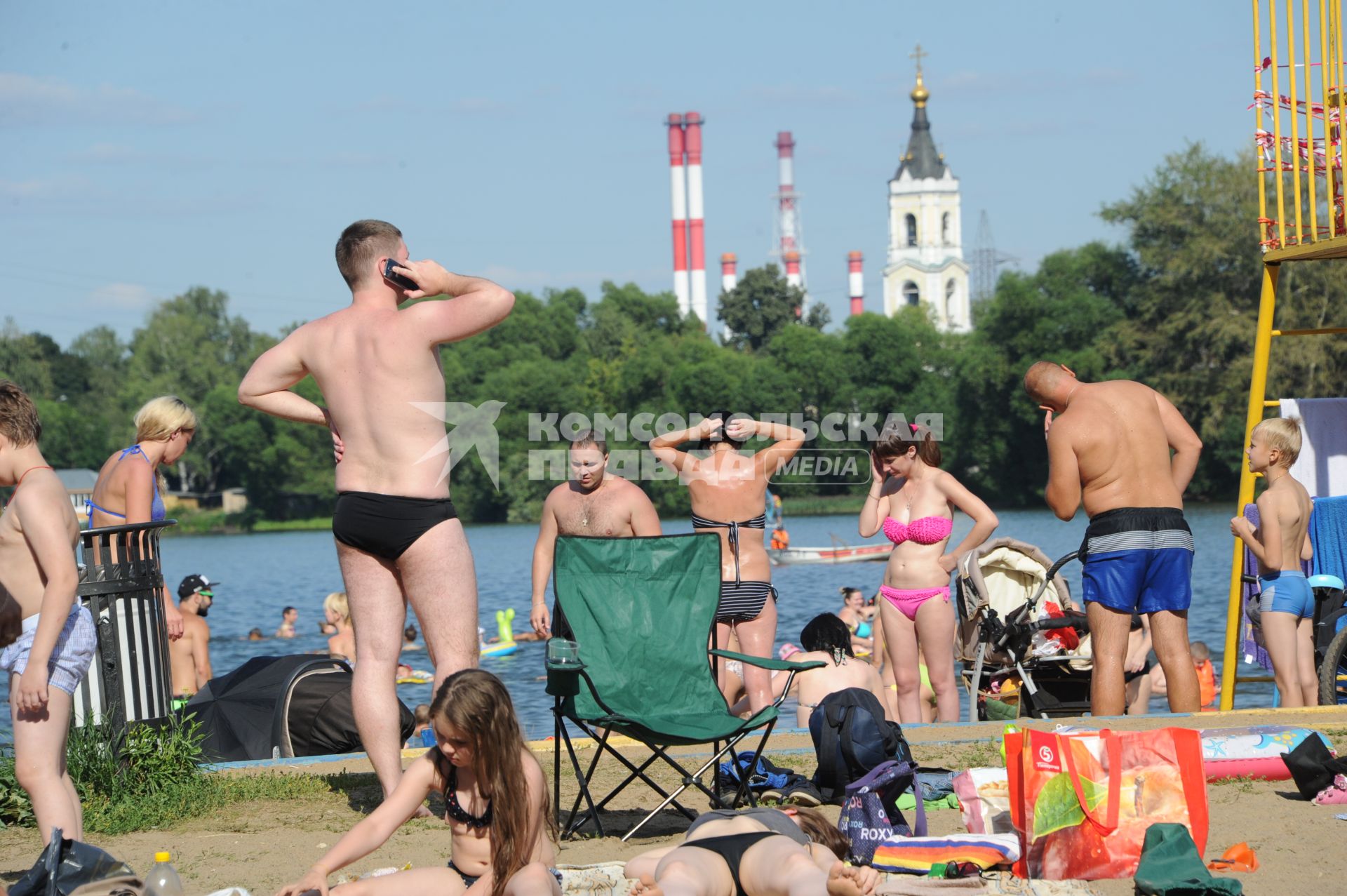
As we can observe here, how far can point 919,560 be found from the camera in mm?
6523

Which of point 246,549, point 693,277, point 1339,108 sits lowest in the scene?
point 246,549

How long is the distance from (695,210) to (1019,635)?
77.0 m

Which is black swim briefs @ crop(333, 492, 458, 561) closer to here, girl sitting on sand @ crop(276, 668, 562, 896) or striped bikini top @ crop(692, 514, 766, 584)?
girl sitting on sand @ crop(276, 668, 562, 896)

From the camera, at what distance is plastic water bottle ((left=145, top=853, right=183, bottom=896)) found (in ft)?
11.5

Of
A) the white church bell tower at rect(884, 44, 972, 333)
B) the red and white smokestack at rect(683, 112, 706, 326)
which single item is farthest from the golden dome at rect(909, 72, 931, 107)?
the red and white smokestack at rect(683, 112, 706, 326)

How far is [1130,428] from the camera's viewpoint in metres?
5.98

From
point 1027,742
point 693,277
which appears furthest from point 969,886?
point 693,277

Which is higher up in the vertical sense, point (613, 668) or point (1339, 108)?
point (1339, 108)

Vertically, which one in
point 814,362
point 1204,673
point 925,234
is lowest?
point 1204,673

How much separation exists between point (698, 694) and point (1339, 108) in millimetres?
4614

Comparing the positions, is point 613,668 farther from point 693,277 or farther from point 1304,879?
point 693,277

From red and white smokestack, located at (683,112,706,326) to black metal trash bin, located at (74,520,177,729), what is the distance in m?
74.6

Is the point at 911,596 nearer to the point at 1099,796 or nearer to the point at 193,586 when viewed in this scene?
the point at 1099,796

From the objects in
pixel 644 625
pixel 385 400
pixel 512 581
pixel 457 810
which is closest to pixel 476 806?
pixel 457 810
